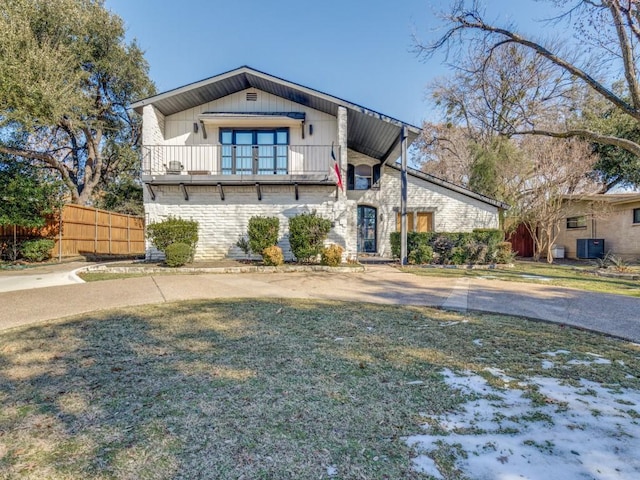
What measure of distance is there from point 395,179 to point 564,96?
1270 centimetres

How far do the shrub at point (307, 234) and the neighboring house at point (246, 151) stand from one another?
141 cm

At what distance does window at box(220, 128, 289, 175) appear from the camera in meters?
13.4

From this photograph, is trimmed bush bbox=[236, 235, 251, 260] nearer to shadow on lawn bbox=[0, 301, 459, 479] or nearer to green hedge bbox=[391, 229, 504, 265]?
green hedge bbox=[391, 229, 504, 265]

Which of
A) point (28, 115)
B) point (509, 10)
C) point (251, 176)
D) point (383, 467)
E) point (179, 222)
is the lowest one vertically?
point (383, 467)

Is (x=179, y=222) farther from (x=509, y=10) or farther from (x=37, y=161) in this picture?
(x=37, y=161)

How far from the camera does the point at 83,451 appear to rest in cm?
199

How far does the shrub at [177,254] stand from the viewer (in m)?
10.4

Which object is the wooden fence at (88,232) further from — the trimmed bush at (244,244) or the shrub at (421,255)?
the shrub at (421,255)

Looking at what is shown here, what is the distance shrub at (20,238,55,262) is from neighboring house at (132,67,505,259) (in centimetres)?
471

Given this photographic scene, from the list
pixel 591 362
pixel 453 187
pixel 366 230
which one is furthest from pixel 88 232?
pixel 591 362

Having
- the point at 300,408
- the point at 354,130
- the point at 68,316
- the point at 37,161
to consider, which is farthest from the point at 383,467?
the point at 37,161

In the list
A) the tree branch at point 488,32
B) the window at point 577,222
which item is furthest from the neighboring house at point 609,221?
the tree branch at point 488,32

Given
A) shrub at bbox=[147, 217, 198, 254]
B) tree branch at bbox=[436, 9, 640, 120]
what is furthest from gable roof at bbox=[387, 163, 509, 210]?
shrub at bbox=[147, 217, 198, 254]

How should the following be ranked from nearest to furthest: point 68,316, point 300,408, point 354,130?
point 300,408, point 68,316, point 354,130
